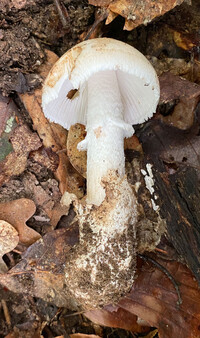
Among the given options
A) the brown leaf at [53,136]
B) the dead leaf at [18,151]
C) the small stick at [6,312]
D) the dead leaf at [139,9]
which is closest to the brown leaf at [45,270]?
the small stick at [6,312]

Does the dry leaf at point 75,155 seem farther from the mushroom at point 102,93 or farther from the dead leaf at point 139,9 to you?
the dead leaf at point 139,9

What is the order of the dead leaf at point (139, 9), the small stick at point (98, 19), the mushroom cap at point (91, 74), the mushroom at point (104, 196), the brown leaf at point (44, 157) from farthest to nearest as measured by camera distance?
the brown leaf at point (44, 157), the small stick at point (98, 19), the dead leaf at point (139, 9), the mushroom at point (104, 196), the mushroom cap at point (91, 74)

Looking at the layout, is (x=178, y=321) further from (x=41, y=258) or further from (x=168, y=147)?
(x=168, y=147)

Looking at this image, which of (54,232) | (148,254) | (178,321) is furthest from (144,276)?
(54,232)

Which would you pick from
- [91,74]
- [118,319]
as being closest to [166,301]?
[118,319]

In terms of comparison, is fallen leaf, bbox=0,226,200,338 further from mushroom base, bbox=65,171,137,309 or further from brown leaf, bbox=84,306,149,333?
mushroom base, bbox=65,171,137,309

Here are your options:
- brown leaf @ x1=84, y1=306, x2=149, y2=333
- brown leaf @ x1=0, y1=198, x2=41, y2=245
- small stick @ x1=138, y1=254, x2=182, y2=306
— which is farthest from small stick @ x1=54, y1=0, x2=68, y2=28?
brown leaf @ x1=84, y1=306, x2=149, y2=333
